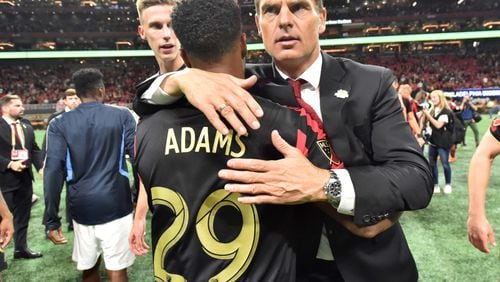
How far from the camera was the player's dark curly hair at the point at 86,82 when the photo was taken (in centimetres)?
355

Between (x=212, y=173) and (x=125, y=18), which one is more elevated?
(x=125, y=18)

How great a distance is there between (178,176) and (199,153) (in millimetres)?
113

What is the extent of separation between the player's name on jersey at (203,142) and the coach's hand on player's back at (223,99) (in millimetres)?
68

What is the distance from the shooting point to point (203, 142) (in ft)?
4.25

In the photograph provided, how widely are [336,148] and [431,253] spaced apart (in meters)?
3.95

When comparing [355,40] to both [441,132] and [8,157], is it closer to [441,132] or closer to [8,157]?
[441,132]

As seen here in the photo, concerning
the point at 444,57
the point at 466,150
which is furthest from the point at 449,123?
the point at 444,57

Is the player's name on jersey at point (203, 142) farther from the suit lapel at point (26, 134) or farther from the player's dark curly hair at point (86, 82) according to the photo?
→ the suit lapel at point (26, 134)

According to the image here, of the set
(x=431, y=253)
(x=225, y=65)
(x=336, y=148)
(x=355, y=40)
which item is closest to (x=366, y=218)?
(x=336, y=148)

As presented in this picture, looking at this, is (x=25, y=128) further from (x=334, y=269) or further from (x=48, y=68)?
(x=48, y=68)

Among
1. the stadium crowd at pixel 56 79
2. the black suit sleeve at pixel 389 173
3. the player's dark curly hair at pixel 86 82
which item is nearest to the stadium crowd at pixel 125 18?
the stadium crowd at pixel 56 79

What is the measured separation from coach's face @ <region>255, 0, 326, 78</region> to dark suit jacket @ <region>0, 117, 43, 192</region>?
15.0 feet

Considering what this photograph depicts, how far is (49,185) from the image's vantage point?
330cm

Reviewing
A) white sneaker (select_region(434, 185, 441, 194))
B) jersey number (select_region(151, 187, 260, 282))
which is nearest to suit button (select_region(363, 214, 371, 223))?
jersey number (select_region(151, 187, 260, 282))
